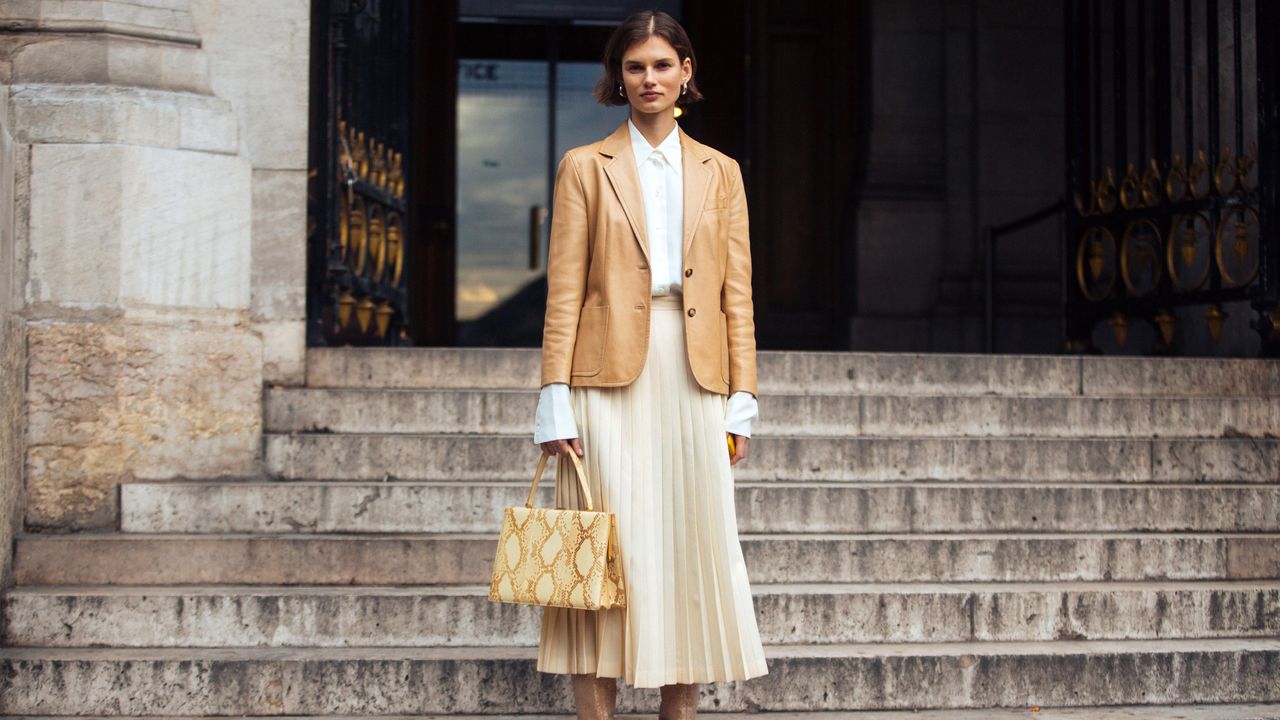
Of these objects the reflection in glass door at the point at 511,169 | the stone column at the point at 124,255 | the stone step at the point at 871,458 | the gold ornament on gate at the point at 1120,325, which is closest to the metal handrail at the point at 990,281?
the gold ornament on gate at the point at 1120,325

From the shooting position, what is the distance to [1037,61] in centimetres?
1046

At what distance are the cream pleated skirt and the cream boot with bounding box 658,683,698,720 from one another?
0.10 m

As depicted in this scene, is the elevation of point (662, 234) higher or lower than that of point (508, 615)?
higher

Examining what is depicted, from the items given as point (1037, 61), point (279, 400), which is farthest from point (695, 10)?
point (279, 400)

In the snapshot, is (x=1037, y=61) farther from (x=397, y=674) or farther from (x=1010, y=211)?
(x=397, y=674)

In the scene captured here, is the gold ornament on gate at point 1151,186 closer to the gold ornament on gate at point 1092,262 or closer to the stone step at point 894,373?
the gold ornament on gate at point 1092,262

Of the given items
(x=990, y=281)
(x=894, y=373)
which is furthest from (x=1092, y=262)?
(x=894, y=373)

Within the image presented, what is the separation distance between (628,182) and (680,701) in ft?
4.73

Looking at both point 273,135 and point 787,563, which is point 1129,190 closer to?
point 787,563

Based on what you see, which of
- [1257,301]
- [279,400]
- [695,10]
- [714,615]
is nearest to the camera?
[714,615]

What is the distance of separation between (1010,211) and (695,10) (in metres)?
3.44

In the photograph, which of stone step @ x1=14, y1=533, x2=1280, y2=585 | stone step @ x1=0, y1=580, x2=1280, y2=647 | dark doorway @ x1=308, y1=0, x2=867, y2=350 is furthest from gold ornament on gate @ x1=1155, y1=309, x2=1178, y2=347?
dark doorway @ x1=308, y1=0, x2=867, y2=350

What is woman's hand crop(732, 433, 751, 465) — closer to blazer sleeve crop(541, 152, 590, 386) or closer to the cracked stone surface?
blazer sleeve crop(541, 152, 590, 386)

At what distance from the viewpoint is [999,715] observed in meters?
4.36
